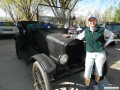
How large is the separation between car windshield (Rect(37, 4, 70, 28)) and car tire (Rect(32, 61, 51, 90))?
5.78 ft

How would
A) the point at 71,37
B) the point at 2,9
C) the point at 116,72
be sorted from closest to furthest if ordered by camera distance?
1. the point at 71,37
2. the point at 116,72
3. the point at 2,9

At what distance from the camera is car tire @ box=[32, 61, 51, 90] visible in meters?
3.34

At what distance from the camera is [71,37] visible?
3.76 meters

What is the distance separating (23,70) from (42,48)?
1348 mm

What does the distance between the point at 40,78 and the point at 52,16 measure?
2.17 metres

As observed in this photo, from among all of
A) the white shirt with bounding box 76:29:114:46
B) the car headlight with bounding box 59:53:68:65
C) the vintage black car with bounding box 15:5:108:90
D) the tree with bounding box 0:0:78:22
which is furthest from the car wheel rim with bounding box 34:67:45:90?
the tree with bounding box 0:0:78:22

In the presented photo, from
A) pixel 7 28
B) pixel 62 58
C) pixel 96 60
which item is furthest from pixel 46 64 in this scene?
pixel 7 28

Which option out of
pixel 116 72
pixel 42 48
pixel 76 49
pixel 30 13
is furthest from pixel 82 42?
pixel 30 13

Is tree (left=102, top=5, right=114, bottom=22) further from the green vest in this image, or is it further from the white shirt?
the green vest

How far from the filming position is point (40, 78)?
3674 mm

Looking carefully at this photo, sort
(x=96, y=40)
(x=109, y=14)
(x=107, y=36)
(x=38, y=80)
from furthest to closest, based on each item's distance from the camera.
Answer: (x=109, y=14), (x=38, y=80), (x=107, y=36), (x=96, y=40)

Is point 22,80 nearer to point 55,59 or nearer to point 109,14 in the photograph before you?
point 55,59

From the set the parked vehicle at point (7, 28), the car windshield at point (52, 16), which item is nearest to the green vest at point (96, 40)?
the car windshield at point (52, 16)

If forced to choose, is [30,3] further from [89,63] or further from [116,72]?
[89,63]
